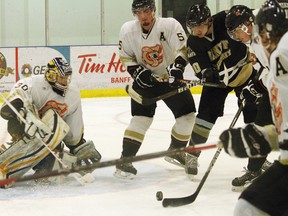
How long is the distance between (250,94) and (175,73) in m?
0.52

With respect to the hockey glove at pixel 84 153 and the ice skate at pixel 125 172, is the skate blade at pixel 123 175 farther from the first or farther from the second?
the hockey glove at pixel 84 153

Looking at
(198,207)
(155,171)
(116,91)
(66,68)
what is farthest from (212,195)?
(116,91)

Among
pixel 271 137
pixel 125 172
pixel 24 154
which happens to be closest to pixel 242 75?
pixel 125 172

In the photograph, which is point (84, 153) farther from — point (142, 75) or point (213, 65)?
point (213, 65)

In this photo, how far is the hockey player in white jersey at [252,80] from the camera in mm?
3186

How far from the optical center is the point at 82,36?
9141mm

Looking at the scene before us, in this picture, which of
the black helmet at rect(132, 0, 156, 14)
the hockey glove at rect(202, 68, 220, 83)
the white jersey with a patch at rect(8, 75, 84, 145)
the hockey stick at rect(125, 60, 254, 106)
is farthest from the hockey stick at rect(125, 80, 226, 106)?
the black helmet at rect(132, 0, 156, 14)

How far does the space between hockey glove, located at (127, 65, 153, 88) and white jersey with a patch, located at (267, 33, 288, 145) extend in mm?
1913

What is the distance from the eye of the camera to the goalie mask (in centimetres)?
362

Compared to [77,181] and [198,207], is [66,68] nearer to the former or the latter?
[77,181]

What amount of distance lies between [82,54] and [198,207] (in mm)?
4641

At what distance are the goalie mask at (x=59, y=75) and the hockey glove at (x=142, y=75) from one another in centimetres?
42

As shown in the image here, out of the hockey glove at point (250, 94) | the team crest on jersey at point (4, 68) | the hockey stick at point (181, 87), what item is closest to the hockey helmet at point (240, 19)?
the hockey glove at point (250, 94)

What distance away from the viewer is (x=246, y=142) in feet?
6.50
